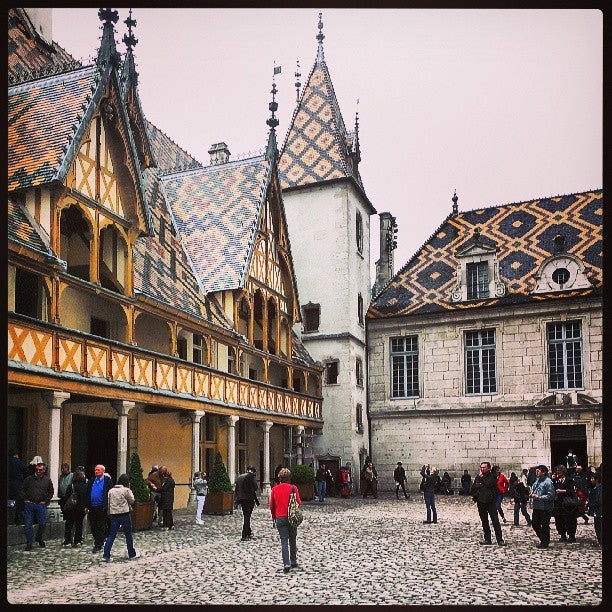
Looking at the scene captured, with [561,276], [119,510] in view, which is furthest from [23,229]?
[561,276]

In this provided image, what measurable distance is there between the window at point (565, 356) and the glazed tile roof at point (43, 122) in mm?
18793

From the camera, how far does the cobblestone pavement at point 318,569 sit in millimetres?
8625

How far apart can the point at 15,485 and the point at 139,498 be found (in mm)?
2611

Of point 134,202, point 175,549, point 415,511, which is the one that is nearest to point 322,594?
point 175,549

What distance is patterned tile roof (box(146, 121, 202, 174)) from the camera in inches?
1086

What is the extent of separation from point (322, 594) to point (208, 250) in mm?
16447

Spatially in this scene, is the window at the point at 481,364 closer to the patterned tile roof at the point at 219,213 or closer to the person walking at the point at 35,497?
the patterned tile roof at the point at 219,213

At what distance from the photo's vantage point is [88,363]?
14859 mm

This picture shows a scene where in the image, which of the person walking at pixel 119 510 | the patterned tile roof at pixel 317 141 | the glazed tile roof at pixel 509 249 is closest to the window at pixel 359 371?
the glazed tile roof at pixel 509 249

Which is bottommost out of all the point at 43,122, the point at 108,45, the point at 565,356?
the point at 565,356

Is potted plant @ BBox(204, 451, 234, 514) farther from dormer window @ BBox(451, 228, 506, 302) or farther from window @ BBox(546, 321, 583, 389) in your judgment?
dormer window @ BBox(451, 228, 506, 302)

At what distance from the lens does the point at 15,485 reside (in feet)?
41.6

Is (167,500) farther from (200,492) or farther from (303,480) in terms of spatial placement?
(303,480)
